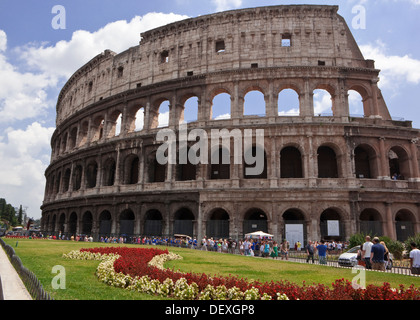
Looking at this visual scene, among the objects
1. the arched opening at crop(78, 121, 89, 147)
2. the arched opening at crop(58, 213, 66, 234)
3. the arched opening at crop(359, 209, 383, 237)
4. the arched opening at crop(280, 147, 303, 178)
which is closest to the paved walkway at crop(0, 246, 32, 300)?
the arched opening at crop(280, 147, 303, 178)

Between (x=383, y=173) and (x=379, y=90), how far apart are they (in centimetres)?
851

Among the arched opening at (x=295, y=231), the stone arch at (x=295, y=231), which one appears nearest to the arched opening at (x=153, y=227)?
the stone arch at (x=295, y=231)

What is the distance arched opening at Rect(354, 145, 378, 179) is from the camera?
2608 centimetres

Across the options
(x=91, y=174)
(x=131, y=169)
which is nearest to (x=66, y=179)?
(x=91, y=174)

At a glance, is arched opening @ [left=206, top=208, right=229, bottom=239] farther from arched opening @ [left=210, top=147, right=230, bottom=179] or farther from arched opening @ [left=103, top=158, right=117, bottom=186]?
arched opening @ [left=103, top=158, right=117, bottom=186]

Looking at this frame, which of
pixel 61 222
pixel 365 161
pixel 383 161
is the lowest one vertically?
pixel 61 222

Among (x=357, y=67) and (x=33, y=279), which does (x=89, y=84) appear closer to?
(x=357, y=67)

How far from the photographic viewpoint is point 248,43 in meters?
28.5

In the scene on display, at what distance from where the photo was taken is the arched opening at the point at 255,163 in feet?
85.5

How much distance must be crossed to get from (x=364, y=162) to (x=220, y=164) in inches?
507

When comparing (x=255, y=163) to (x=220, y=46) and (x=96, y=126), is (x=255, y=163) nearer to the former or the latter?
(x=220, y=46)

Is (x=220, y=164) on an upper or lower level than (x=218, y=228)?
upper

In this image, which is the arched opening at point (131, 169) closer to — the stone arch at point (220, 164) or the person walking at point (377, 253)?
the stone arch at point (220, 164)

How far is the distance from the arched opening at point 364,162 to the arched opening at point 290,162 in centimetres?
509
